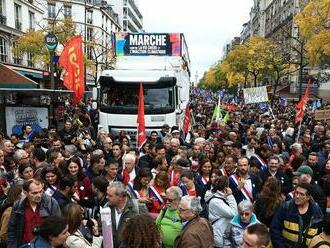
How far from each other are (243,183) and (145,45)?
416 inches

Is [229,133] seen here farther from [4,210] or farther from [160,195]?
[4,210]

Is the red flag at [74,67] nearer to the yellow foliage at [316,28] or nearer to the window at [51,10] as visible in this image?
the yellow foliage at [316,28]

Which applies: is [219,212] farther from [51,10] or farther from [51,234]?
[51,10]

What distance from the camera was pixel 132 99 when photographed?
46.4 ft

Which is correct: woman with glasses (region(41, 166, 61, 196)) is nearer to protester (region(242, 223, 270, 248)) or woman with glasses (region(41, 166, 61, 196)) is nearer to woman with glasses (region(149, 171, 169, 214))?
woman with glasses (region(149, 171, 169, 214))

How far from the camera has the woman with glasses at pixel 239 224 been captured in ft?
15.5

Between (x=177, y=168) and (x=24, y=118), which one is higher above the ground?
(x=24, y=118)

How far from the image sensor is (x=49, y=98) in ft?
53.9

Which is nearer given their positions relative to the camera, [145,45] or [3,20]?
[145,45]

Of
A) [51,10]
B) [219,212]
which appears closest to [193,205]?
[219,212]

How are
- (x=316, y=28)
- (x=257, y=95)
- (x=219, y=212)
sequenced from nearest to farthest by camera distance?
(x=219, y=212) → (x=257, y=95) → (x=316, y=28)

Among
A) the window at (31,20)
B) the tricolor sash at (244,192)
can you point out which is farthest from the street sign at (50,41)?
the window at (31,20)

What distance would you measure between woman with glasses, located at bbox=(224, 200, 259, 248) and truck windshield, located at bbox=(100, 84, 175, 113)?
9.16m

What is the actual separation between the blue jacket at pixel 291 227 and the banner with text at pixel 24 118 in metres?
10.7
